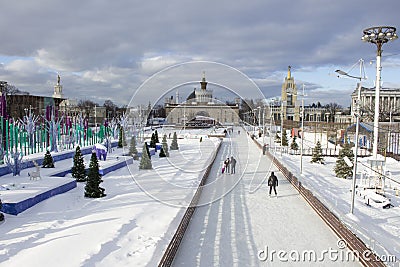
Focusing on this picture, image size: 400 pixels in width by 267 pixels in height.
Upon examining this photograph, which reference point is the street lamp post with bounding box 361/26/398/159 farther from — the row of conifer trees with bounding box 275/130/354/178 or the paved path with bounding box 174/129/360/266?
the paved path with bounding box 174/129/360/266

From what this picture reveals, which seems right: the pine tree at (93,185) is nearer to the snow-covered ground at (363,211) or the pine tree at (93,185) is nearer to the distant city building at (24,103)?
the snow-covered ground at (363,211)

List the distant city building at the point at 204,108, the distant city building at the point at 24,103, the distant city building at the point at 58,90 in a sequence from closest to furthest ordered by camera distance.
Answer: the distant city building at the point at 204,108 < the distant city building at the point at 24,103 < the distant city building at the point at 58,90

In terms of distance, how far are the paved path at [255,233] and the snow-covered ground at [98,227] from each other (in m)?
0.56

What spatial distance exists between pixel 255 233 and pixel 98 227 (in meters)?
3.22

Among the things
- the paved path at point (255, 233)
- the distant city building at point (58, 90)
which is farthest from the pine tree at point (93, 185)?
the distant city building at point (58, 90)

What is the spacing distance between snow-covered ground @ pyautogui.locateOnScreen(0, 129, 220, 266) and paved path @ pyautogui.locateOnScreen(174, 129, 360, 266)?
56cm

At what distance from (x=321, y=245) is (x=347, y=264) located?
0.75 metres

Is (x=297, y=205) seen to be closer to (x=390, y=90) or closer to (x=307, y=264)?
(x=307, y=264)

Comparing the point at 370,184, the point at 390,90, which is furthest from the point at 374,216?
the point at 390,90

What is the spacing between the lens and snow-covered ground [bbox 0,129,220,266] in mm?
4945

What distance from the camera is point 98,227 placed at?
6254 mm

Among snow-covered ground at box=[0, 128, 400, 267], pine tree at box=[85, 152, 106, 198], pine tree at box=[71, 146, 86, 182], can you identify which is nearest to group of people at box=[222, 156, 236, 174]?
snow-covered ground at box=[0, 128, 400, 267]

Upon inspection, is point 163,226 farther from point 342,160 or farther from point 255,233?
point 342,160

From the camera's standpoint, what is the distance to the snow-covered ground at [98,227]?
4.95 m
